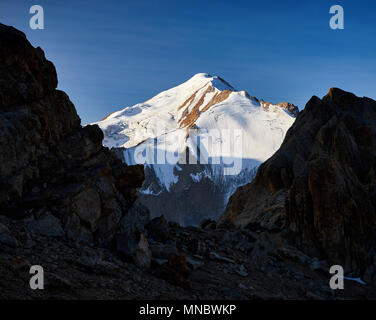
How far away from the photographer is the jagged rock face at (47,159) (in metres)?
14.7

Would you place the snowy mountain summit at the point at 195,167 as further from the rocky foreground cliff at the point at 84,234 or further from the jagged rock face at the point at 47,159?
the jagged rock face at the point at 47,159

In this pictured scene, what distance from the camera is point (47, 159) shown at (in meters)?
16.4

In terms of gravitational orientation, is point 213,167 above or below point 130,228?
above

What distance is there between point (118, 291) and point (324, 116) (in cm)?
2894

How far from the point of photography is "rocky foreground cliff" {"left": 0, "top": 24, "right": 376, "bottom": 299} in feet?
37.7

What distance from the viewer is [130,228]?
17.0m

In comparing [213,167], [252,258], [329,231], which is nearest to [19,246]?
[252,258]

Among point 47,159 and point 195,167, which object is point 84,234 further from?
point 195,167

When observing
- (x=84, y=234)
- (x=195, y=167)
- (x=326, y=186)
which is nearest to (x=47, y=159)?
(x=84, y=234)

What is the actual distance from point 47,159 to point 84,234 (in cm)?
387

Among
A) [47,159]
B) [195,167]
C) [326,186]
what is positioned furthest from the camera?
[195,167]

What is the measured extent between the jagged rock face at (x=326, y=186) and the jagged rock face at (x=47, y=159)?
36.5 ft

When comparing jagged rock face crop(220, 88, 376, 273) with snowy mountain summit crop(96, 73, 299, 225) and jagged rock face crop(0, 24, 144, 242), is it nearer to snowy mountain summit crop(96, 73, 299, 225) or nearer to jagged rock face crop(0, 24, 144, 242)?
jagged rock face crop(0, 24, 144, 242)

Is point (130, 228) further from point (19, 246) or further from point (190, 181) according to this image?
point (190, 181)
